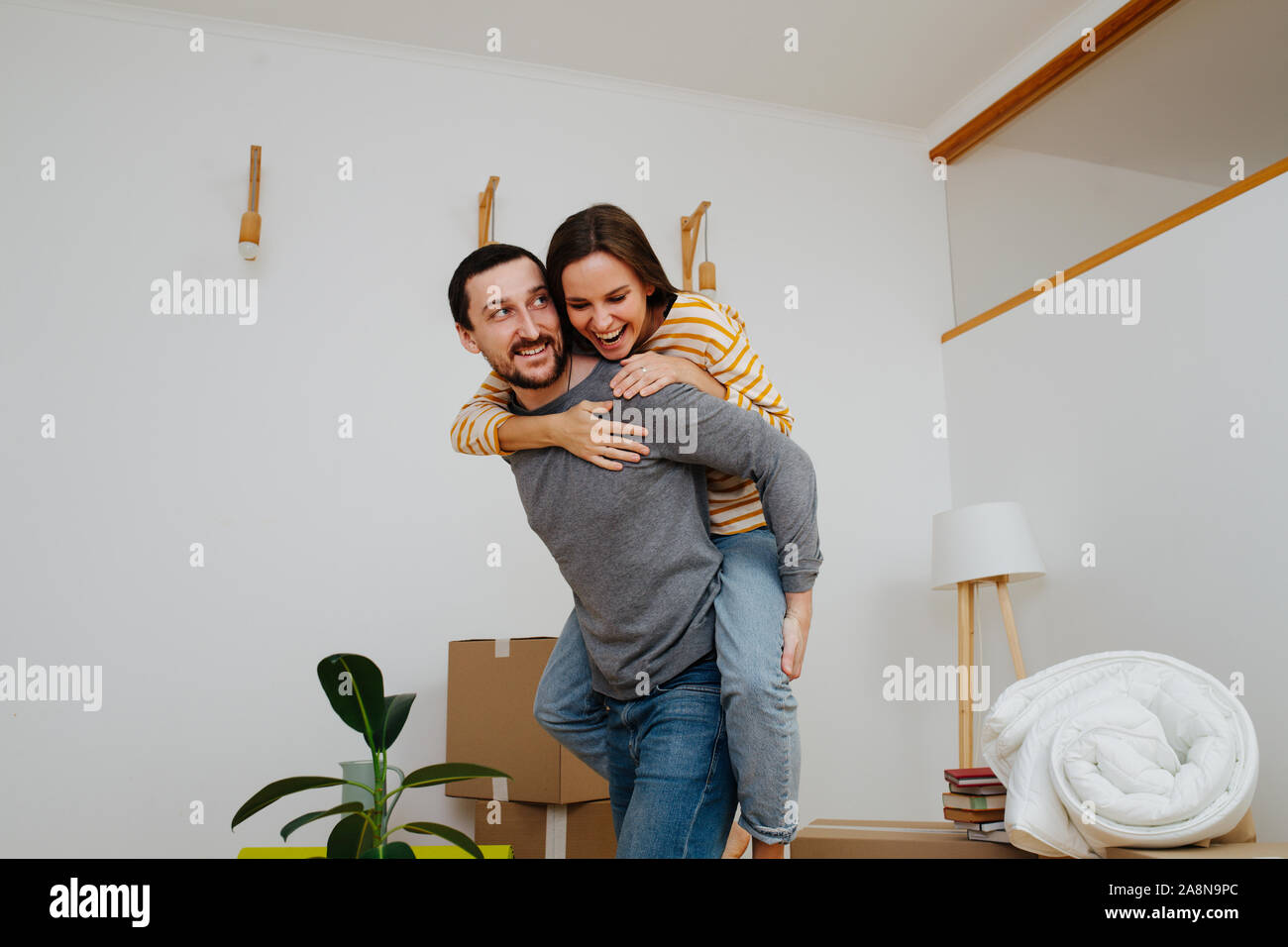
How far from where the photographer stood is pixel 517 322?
4.40 feet

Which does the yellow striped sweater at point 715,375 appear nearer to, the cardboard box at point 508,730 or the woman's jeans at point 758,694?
the woman's jeans at point 758,694

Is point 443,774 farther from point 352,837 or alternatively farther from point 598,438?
point 598,438

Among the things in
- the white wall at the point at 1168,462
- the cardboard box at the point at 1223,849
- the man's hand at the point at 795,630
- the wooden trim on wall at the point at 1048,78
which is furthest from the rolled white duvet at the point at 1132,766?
the wooden trim on wall at the point at 1048,78

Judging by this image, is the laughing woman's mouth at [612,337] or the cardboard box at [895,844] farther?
the cardboard box at [895,844]

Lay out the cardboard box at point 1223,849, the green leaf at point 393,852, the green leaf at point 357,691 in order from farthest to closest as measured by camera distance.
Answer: the cardboard box at point 1223,849 → the green leaf at point 357,691 → the green leaf at point 393,852

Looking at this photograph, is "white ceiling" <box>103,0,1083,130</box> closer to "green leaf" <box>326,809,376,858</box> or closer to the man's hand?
the man's hand

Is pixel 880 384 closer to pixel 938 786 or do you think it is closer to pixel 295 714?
pixel 938 786

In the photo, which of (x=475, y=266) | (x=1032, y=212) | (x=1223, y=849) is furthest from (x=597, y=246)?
(x=1032, y=212)

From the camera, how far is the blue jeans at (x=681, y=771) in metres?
1.20

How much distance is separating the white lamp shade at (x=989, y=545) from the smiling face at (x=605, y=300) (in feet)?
6.09

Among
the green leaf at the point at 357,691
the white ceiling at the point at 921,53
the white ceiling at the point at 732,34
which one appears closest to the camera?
the green leaf at the point at 357,691
